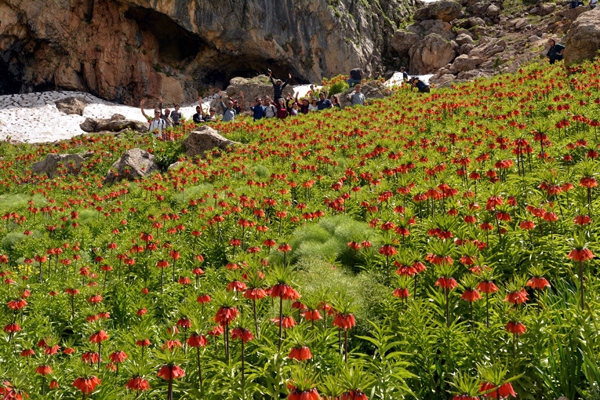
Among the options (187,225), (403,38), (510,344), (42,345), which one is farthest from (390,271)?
(403,38)

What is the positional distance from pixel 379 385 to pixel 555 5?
55772 mm

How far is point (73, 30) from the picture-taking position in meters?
38.8

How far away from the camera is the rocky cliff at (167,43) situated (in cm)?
3803

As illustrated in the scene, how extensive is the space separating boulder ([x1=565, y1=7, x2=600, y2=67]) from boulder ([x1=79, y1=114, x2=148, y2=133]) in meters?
21.9

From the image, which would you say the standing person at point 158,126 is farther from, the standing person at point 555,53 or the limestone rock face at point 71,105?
the standing person at point 555,53

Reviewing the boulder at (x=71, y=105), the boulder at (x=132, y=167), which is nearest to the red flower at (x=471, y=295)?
the boulder at (x=132, y=167)

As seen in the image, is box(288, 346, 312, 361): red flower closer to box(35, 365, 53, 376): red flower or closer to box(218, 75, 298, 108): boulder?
box(35, 365, 53, 376): red flower

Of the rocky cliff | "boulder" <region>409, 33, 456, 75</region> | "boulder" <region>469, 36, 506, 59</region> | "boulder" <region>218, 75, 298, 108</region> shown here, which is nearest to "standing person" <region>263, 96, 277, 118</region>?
"boulder" <region>218, 75, 298, 108</region>

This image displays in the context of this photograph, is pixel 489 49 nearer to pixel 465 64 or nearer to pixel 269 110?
pixel 465 64

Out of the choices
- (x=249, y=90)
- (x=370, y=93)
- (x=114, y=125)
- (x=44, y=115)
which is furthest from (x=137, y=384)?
(x=44, y=115)

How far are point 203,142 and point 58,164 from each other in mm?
6055

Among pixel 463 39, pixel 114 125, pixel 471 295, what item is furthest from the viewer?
pixel 463 39

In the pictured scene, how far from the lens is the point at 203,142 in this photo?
17.0m

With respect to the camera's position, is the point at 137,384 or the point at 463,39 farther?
the point at 463,39
